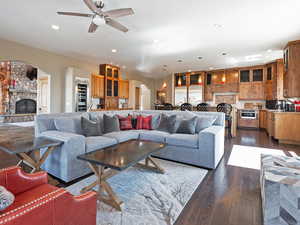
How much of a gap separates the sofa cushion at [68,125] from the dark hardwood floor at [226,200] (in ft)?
4.07

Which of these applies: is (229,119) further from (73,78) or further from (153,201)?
(73,78)

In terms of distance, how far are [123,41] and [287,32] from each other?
407cm

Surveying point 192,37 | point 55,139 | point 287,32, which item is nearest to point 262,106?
point 287,32

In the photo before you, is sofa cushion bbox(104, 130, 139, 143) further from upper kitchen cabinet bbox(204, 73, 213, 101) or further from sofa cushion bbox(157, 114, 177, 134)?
upper kitchen cabinet bbox(204, 73, 213, 101)

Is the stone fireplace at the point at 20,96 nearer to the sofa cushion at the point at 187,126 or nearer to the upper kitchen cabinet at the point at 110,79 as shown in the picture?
the upper kitchen cabinet at the point at 110,79

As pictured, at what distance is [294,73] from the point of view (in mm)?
4324

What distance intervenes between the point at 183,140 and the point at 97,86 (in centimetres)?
483

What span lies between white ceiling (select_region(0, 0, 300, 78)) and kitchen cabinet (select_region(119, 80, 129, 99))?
201 centimetres

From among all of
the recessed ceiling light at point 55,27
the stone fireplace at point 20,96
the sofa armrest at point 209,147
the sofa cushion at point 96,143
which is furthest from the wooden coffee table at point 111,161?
the stone fireplace at point 20,96

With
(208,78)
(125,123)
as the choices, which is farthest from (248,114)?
(125,123)

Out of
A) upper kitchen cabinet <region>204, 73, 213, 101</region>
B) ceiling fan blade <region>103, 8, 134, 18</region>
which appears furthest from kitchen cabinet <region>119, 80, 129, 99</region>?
ceiling fan blade <region>103, 8, 134, 18</region>

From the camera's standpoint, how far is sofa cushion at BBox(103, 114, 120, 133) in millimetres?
3342

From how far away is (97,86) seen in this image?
6516mm

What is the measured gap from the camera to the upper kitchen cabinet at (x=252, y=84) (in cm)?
717
